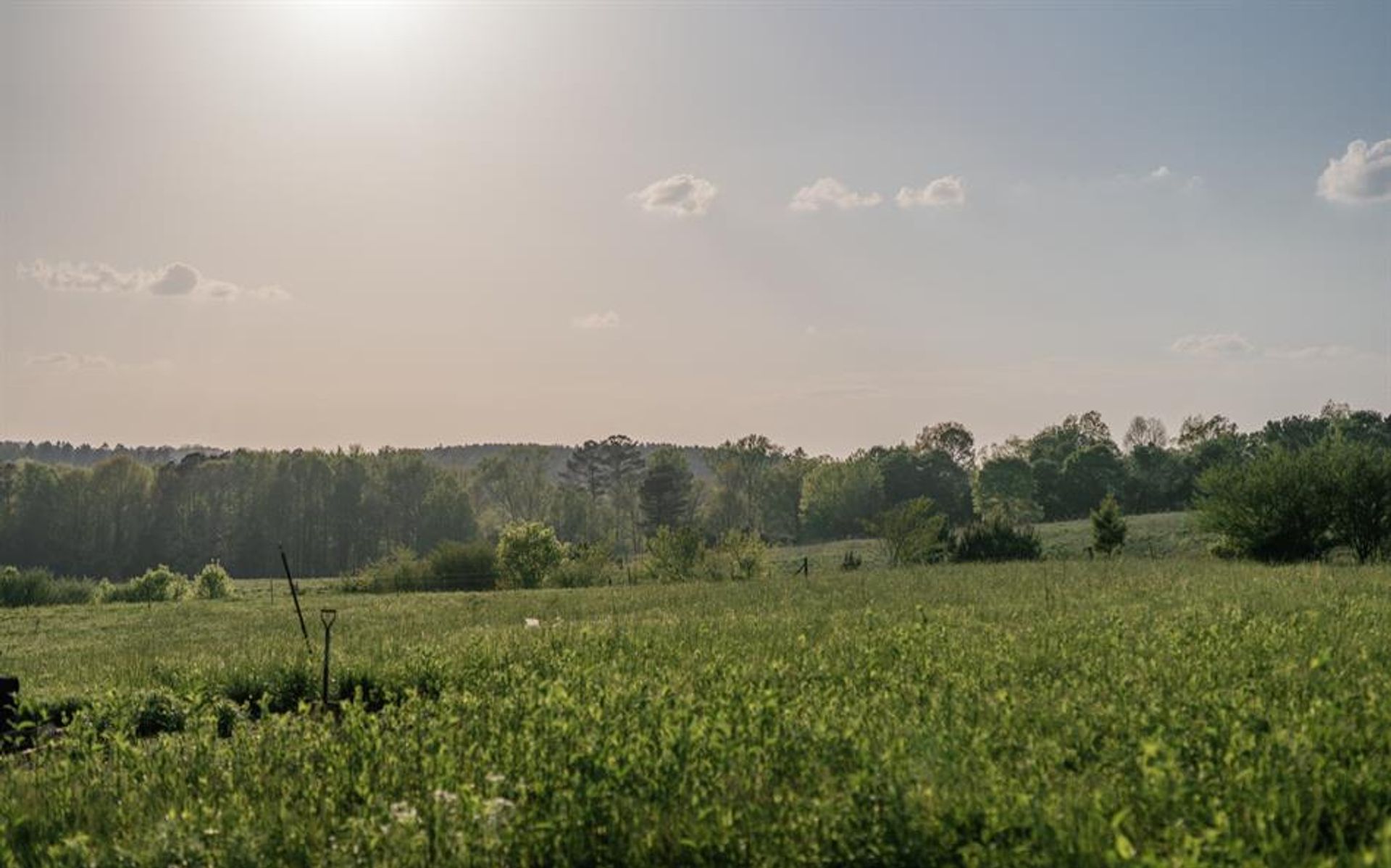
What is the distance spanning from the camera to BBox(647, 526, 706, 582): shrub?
169 feet

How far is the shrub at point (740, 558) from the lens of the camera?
4969cm

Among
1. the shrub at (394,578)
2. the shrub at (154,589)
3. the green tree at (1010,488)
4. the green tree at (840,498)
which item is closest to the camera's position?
the shrub at (394,578)

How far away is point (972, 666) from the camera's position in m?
11.2

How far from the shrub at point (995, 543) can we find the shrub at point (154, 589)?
136 feet

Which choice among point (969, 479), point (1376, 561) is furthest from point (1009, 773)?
point (969, 479)

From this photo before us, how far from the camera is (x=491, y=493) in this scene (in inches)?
5315

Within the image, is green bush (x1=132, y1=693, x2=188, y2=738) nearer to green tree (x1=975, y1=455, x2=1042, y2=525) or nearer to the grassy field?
the grassy field

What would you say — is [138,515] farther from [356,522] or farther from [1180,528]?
[1180,528]

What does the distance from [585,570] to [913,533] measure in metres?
17.7

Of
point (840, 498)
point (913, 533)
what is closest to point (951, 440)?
point (840, 498)

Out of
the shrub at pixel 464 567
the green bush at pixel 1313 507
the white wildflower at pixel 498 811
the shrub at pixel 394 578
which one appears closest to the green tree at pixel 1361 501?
the green bush at pixel 1313 507

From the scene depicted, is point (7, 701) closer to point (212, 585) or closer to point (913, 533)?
point (913, 533)

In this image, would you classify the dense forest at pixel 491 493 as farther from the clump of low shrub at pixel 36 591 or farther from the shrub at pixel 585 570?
the clump of low shrub at pixel 36 591

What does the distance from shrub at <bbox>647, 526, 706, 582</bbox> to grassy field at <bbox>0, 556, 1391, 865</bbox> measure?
121 feet
